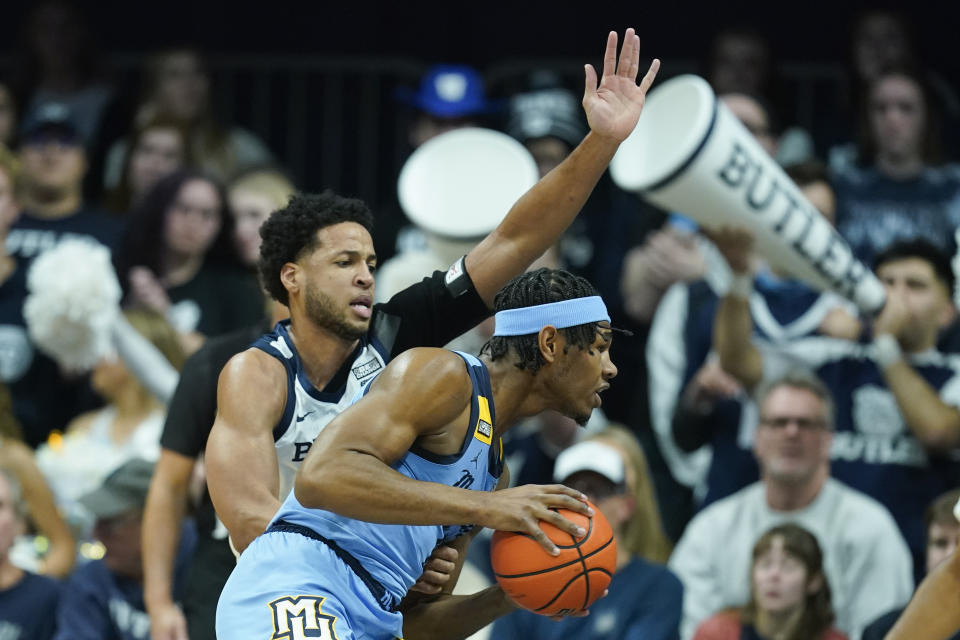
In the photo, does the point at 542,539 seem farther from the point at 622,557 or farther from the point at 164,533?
the point at 622,557

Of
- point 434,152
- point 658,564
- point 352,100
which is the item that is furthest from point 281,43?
point 658,564

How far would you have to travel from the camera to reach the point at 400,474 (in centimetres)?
408

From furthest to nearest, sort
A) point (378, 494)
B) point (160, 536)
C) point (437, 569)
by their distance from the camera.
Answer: point (160, 536), point (437, 569), point (378, 494)

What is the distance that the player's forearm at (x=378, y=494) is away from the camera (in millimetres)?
3998

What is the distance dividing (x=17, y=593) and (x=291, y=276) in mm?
2498

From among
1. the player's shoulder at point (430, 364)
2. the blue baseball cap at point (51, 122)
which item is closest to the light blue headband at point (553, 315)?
the player's shoulder at point (430, 364)

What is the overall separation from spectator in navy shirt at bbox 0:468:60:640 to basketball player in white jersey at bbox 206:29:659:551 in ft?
6.70

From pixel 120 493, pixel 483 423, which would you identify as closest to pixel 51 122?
pixel 120 493

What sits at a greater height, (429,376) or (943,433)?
(429,376)

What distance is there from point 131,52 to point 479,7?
2.32 meters

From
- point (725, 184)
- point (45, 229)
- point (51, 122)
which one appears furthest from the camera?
point (51, 122)

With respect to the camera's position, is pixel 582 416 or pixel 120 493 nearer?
pixel 582 416

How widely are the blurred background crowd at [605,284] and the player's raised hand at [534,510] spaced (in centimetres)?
172

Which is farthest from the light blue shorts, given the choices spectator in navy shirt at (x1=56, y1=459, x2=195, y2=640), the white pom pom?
the white pom pom
